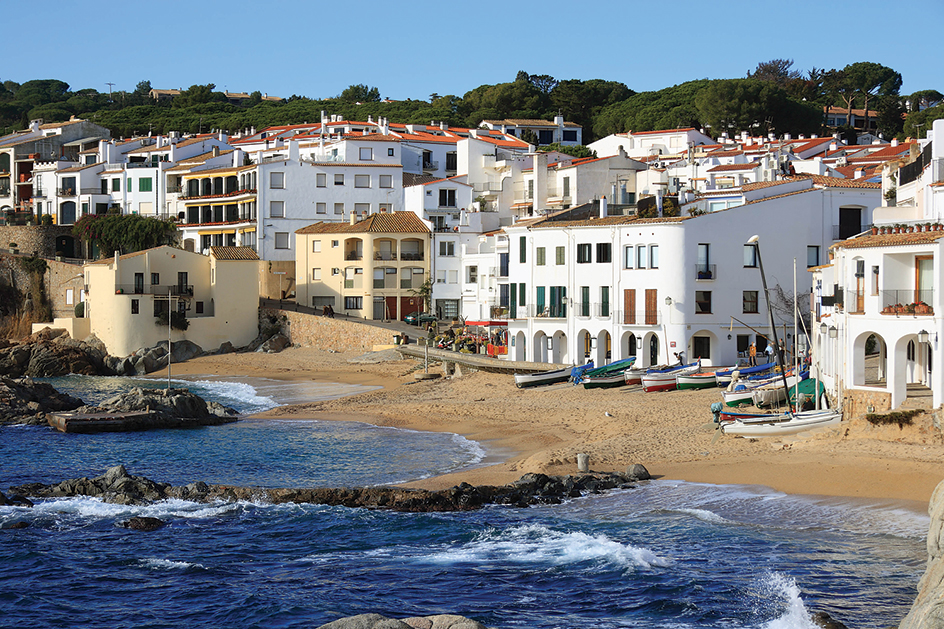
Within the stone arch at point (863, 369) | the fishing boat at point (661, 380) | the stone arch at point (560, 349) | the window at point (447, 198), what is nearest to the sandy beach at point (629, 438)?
the fishing boat at point (661, 380)

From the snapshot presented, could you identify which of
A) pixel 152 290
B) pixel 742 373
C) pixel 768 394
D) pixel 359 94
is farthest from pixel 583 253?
pixel 359 94

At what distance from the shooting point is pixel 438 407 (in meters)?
46.8

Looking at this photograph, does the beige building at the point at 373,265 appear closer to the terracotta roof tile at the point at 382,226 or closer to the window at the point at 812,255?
the terracotta roof tile at the point at 382,226

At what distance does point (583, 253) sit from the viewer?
175ft

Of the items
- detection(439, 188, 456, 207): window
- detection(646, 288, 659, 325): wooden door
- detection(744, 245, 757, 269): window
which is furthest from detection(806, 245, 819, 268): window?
detection(439, 188, 456, 207): window

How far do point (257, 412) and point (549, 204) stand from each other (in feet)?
98.9

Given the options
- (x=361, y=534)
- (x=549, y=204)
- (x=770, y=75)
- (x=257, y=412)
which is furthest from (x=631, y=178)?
(x=770, y=75)

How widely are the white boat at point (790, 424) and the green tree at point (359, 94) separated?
5053 inches

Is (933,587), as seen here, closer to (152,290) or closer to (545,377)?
(545,377)

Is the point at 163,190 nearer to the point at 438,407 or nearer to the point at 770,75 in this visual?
the point at 438,407

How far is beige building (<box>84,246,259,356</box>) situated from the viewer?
70.4 meters

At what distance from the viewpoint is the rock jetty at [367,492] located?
27719 millimetres

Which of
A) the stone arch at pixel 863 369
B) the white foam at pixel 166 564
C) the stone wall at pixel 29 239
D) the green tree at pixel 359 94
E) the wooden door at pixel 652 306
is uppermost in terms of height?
the green tree at pixel 359 94

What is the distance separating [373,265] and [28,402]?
30145 mm
